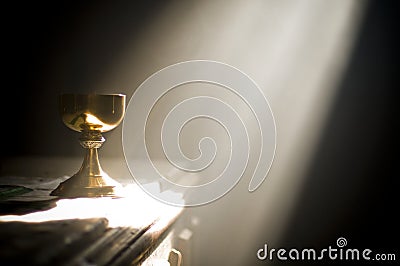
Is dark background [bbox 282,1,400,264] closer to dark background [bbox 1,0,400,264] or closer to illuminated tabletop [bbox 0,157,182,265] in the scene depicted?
dark background [bbox 1,0,400,264]

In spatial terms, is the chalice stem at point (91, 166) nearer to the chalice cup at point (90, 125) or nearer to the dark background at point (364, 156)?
the chalice cup at point (90, 125)

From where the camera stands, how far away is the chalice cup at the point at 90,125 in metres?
1.06

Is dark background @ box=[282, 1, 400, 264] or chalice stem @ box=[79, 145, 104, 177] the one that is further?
dark background @ box=[282, 1, 400, 264]

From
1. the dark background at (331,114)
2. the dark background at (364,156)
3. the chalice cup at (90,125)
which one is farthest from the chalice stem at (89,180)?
the dark background at (364,156)

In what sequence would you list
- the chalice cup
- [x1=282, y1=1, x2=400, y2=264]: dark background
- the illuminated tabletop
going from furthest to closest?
[x1=282, y1=1, x2=400, y2=264]: dark background
the chalice cup
the illuminated tabletop

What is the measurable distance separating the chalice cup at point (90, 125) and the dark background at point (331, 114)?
2.14ft

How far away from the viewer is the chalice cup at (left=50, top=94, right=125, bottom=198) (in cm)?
106

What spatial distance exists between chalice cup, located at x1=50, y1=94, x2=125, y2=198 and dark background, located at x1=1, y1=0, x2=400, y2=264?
65 centimetres

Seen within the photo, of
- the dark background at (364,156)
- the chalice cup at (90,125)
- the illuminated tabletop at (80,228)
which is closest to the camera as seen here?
the illuminated tabletop at (80,228)

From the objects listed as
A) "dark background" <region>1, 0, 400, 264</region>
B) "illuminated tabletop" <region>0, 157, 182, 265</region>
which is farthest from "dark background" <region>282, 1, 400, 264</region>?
"illuminated tabletop" <region>0, 157, 182, 265</region>

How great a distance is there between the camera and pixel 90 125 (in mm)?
1092

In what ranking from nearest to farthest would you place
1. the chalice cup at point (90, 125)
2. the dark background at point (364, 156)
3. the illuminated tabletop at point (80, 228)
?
the illuminated tabletop at point (80, 228) < the chalice cup at point (90, 125) < the dark background at point (364, 156)

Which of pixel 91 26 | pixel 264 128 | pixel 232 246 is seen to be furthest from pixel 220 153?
pixel 91 26

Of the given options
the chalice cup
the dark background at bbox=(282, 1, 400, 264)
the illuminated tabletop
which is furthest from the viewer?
the dark background at bbox=(282, 1, 400, 264)
